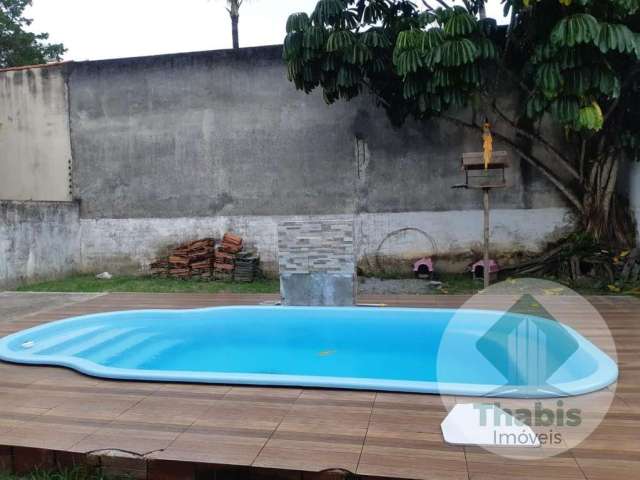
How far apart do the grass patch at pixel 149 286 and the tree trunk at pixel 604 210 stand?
506cm

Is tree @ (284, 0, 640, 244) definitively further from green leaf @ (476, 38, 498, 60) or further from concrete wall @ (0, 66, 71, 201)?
Answer: concrete wall @ (0, 66, 71, 201)

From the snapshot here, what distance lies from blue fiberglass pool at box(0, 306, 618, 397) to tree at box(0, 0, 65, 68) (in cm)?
1419

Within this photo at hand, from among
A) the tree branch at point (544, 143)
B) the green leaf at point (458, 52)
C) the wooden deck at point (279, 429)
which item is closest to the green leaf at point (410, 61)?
the green leaf at point (458, 52)

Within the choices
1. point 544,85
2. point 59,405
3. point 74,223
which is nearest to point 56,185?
point 74,223

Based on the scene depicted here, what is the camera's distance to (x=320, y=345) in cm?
550

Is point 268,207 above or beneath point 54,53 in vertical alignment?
beneath

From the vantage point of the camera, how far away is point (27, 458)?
252 cm

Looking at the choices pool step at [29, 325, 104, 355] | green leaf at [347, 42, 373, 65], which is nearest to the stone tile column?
pool step at [29, 325, 104, 355]

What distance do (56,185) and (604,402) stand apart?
1001cm

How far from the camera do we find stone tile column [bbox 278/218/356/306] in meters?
5.96

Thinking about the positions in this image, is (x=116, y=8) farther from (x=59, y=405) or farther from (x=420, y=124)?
(x=59, y=405)

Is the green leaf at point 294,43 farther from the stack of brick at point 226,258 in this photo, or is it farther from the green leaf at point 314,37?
the stack of brick at point 226,258

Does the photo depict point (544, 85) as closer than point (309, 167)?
Yes

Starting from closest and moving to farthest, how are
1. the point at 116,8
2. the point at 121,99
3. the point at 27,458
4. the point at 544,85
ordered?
the point at 27,458, the point at 544,85, the point at 121,99, the point at 116,8
